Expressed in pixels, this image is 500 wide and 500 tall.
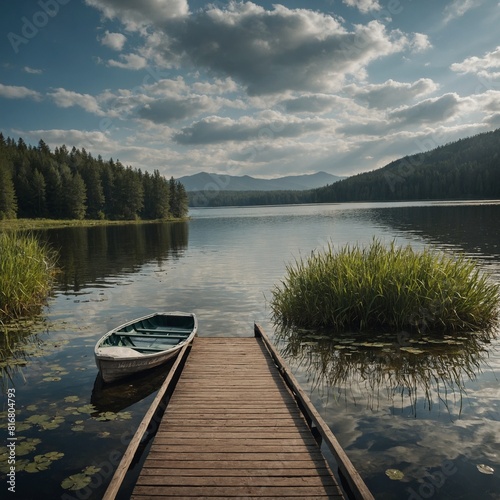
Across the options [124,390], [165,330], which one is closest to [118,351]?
[124,390]

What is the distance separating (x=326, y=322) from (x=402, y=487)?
9299 mm

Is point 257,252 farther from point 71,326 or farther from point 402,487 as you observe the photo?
point 402,487

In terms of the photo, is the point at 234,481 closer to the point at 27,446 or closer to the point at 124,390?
the point at 27,446

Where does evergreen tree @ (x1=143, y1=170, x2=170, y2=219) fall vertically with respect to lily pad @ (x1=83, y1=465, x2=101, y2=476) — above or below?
above

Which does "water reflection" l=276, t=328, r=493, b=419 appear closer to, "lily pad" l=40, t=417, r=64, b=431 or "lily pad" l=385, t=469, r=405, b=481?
"lily pad" l=385, t=469, r=405, b=481

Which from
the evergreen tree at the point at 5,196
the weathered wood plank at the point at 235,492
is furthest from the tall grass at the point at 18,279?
the evergreen tree at the point at 5,196

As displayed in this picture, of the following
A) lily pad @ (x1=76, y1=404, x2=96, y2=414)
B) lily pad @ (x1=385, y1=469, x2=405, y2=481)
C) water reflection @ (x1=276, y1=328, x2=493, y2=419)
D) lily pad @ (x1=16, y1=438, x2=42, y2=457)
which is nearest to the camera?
lily pad @ (x1=385, y1=469, x2=405, y2=481)

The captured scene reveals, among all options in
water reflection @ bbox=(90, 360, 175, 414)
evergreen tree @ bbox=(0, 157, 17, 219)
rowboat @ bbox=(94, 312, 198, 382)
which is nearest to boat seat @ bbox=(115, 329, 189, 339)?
rowboat @ bbox=(94, 312, 198, 382)

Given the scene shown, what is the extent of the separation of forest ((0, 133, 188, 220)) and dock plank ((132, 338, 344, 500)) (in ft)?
329

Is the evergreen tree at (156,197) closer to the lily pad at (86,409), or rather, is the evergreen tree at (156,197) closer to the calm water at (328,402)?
the calm water at (328,402)

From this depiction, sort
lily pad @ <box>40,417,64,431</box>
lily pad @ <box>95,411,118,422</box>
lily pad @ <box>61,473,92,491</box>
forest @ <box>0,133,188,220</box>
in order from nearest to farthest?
1. lily pad @ <box>61,473,92,491</box>
2. lily pad @ <box>40,417,64,431</box>
3. lily pad @ <box>95,411,118,422</box>
4. forest @ <box>0,133,188,220</box>

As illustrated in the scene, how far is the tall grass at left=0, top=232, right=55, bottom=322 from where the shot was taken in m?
17.2

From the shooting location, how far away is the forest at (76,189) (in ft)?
356

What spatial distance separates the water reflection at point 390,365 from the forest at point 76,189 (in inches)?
3879
